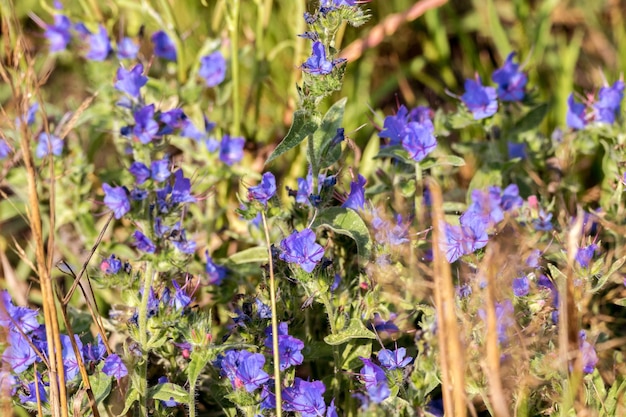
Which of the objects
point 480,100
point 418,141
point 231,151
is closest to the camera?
point 418,141

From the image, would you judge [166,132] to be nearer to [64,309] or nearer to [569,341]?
[64,309]

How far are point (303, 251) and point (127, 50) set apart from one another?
1.45 meters

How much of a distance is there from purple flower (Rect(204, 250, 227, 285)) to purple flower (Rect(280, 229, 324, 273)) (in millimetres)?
492

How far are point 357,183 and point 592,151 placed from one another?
1.03m

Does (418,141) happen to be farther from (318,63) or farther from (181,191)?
(181,191)

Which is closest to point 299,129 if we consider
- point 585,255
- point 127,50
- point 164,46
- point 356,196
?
point 356,196

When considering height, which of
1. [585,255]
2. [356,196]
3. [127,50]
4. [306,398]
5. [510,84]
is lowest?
[306,398]

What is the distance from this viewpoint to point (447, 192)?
101 inches

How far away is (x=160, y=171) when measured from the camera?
6.12 ft

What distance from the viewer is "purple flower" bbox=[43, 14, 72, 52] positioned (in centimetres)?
287

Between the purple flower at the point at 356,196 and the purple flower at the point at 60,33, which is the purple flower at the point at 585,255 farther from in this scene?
the purple flower at the point at 60,33

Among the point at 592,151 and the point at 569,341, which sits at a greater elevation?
the point at 592,151

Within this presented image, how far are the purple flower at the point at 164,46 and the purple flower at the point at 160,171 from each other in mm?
1214

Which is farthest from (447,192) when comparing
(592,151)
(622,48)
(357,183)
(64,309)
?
(64,309)
